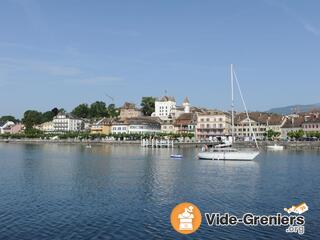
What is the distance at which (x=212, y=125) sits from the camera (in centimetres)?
15075

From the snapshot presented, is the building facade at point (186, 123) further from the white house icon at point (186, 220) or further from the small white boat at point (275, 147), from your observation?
the white house icon at point (186, 220)

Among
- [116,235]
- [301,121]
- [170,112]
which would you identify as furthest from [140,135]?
[116,235]

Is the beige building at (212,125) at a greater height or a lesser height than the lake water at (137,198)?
greater

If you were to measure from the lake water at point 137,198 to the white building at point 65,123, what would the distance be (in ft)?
447

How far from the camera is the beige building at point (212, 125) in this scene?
14925 cm

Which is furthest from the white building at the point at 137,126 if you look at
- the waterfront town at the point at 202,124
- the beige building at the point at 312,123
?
the beige building at the point at 312,123

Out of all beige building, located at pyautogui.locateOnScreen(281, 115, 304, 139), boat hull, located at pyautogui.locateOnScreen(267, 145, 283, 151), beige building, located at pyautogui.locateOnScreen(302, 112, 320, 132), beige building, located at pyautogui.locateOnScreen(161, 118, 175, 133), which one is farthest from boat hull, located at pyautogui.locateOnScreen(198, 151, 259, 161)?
beige building, located at pyautogui.locateOnScreen(161, 118, 175, 133)

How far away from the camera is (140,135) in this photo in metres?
151

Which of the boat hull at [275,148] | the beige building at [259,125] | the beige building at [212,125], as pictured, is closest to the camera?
the boat hull at [275,148]

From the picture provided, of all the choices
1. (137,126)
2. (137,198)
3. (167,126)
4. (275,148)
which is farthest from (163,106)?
(137,198)

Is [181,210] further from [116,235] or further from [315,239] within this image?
[315,239]

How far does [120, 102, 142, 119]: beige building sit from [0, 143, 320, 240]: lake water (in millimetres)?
126973

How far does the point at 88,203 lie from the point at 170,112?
486 feet

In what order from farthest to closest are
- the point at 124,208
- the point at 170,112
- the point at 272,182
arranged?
1. the point at 170,112
2. the point at 272,182
3. the point at 124,208
